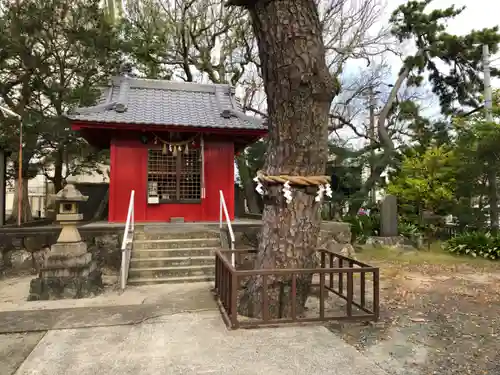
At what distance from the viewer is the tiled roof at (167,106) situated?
8.30m

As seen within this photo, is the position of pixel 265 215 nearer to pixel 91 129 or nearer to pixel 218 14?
pixel 91 129

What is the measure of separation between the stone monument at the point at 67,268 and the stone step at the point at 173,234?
124cm

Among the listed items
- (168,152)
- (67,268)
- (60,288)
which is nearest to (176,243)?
(67,268)

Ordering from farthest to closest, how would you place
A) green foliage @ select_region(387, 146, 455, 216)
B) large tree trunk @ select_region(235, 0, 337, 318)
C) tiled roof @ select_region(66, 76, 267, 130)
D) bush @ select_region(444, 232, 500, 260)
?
green foliage @ select_region(387, 146, 455, 216), bush @ select_region(444, 232, 500, 260), tiled roof @ select_region(66, 76, 267, 130), large tree trunk @ select_region(235, 0, 337, 318)

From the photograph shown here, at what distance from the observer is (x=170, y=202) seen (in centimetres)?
897

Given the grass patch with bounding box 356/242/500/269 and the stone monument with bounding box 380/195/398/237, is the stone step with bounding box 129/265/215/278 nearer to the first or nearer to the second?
the grass patch with bounding box 356/242/500/269

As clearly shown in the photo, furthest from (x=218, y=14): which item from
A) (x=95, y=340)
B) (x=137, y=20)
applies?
(x=95, y=340)

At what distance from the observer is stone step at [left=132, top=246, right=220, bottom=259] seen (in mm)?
6419

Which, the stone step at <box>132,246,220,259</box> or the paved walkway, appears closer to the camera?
the paved walkway

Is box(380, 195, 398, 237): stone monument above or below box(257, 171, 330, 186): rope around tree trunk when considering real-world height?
below

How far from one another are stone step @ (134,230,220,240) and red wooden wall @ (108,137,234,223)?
1.89 meters

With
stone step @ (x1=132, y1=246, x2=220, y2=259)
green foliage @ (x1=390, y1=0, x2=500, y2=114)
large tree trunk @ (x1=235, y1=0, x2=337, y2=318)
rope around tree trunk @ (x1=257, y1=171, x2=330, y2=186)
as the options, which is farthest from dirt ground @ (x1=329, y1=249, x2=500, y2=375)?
green foliage @ (x1=390, y1=0, x2=500, y2=114)

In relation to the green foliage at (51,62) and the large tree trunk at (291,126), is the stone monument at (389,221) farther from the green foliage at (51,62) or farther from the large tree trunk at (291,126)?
the green foliage at (51,62)

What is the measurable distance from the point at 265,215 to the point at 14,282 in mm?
5056
